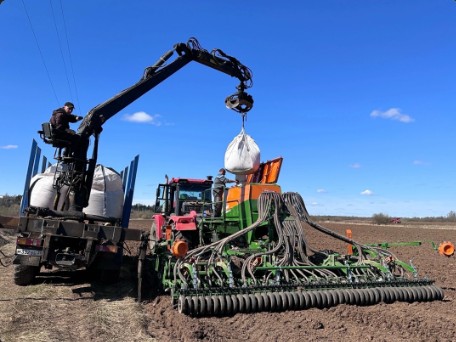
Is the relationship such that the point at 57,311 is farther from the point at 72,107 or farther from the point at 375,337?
the point at 375,337

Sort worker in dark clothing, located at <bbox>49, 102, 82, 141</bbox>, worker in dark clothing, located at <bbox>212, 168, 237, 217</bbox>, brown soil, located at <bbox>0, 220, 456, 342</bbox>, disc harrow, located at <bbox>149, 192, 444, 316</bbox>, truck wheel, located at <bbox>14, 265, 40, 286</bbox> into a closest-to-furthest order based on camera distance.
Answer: brown soil, located at <bbox>0, 220, 456, 342</bbox> → disc harrow, located at <bbox>149, 192, 444, 316</bbox> → worker in dark clothing, located at <bbox>49, 102, 82, 141</bbox> → truck wheel, located at <bbox>14, 265, 40, 286</bbox> → worker in dark clothing, located at <bbox>212, 168, 237, 217</bbox>

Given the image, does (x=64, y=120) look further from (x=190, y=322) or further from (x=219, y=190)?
(x=190, y=322)

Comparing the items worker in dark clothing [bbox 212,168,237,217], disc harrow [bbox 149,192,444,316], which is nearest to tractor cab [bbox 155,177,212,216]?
worker in dark clothing [bbox 212,168,237,217]

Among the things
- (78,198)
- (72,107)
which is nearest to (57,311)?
(78,198)

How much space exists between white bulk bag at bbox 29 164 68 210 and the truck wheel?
111cm

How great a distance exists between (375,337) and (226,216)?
4.23m

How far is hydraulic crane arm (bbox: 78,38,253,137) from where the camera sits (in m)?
7.23

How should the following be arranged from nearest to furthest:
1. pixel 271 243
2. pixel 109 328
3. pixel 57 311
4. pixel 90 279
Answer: pixel 109 328 < pixel 57 311 < pixel 271 243 < pixel 90 279

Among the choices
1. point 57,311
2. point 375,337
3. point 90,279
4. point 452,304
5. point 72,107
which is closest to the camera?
point 375,337

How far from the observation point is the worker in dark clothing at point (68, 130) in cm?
680

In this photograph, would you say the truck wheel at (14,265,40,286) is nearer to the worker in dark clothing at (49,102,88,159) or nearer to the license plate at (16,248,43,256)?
the license plate at (16,248,43,256)

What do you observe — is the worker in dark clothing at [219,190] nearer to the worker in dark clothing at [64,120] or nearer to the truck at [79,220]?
the truck at [79,220]

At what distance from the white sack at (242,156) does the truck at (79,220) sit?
1944 millimetres

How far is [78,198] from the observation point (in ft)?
23.3
